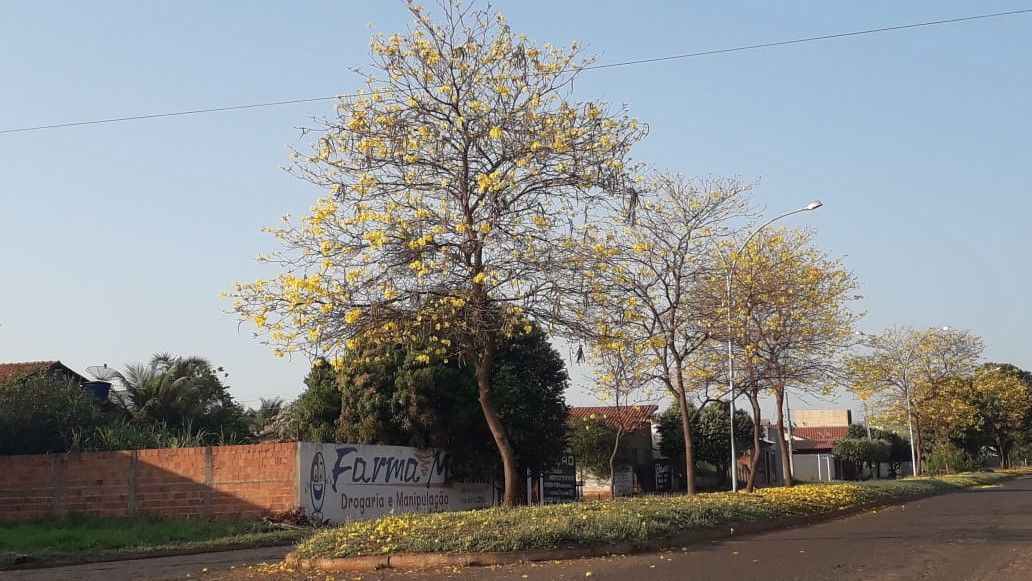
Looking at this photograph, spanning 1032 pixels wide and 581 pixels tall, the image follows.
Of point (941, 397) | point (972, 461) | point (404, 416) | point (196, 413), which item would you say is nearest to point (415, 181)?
point (404, 416)

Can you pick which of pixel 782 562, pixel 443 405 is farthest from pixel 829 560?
pixel 443 405

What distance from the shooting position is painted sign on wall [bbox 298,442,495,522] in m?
22.1

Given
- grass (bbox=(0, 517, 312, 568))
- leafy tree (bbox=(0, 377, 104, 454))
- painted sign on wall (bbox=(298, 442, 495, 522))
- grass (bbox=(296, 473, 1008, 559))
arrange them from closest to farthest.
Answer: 1. grass (bbox=(296, 473, 1008, 559))
2. grass (bbox=(0, 517, 312, 568))
3. painted sign on wall (bbox=(298, 442, 495, 522))
4. leafy tree (bbox=(0, 377, 104, 454))

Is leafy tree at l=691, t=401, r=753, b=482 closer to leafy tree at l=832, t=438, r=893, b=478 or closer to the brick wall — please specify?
leafy tree at l=832, t=438, r=893, b=478

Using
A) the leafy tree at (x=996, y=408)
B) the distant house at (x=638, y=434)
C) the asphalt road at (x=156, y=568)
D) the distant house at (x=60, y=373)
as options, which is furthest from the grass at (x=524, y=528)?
the leafy tree at (x=996, y=408)

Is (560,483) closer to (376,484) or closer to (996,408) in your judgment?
(376,484)

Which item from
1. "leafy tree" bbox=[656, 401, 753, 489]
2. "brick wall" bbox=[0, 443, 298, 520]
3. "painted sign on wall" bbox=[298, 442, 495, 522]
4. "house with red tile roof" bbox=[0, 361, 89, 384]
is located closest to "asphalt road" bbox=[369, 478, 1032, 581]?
"painted sign on wall" bbox=[298, 442, 495, 522]

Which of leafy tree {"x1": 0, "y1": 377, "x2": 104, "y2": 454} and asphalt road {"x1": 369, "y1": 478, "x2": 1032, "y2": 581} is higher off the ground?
leafy tree {"x1": 0, "y1": 377, "x2": 104, "y2": 454}

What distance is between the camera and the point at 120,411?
31.6 meters

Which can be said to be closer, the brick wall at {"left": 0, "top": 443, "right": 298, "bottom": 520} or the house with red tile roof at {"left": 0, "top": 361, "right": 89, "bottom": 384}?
the brick wall at {"left": 0, "top": 443, "right": 298, "bottom": 520}

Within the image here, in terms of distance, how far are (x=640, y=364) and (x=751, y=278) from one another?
14.7ft

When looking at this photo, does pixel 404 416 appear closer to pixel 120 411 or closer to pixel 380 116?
pixel 120 411

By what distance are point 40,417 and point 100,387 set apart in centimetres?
826

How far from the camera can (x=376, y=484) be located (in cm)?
2447
